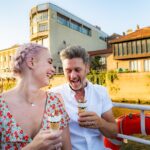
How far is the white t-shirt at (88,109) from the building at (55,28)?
93.0 feet

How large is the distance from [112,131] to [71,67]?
2.03 ft

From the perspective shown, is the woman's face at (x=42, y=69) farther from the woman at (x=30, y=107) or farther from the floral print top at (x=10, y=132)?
the floral print top at (x=10, y=132)

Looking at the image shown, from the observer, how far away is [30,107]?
1330mm

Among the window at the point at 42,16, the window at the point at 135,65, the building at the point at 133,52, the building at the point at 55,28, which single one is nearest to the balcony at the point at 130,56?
the building at the point at 133,52

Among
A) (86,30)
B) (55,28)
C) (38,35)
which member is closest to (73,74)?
(38,35)

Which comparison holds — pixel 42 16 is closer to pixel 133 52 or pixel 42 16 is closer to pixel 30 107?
pixel 133 52

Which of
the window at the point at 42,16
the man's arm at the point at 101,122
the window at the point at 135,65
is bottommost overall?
the man's arm at the point at 101,122

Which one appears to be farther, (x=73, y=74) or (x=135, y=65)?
(x=135, y=65)

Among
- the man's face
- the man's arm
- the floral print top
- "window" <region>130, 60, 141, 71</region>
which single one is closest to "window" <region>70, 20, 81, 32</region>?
"window" <region>130, 60, 141, 71</region>

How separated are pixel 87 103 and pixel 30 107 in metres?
0.71

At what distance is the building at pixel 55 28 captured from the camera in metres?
31.1

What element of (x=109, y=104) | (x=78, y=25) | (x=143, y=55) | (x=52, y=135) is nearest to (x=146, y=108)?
(x=109, y=104)

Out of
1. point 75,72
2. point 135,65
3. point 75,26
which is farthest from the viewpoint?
point 75,26

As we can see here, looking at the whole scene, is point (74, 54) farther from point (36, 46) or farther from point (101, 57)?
point (101, 57)
